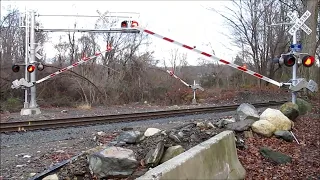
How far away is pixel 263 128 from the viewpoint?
7770 millimetres

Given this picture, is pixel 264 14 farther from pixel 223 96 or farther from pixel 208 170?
pixel 208 170

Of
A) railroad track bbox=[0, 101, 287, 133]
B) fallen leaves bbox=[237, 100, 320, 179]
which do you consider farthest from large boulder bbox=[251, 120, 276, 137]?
railroad track bbox=[0, 101, 287, 133]

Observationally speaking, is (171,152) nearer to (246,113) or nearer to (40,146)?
(246,113)

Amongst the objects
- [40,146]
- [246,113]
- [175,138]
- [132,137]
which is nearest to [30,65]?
[40,146]

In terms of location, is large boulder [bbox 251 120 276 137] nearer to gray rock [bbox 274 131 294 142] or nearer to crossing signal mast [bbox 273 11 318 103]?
gray rock [bbox 274 131 294 142]

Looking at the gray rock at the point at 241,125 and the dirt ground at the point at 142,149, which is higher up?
the gray rock at the point at 241,125

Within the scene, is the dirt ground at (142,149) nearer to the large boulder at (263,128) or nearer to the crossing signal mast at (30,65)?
the large boulder at (263,128)

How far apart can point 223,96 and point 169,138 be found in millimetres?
19831

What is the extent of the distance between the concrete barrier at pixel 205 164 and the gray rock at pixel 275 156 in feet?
4.60

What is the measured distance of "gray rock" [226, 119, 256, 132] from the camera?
7614 mm

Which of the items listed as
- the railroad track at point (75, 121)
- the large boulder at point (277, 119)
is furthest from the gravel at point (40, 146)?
the large boulder at point (277, 119)

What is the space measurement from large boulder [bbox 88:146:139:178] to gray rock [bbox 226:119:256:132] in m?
3.27

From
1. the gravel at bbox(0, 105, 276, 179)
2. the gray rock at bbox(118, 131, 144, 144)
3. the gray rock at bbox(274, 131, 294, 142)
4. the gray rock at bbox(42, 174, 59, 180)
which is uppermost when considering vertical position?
the gray rock at bbox(118, 131, 144, 144)

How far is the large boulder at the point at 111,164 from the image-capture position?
483 cm
